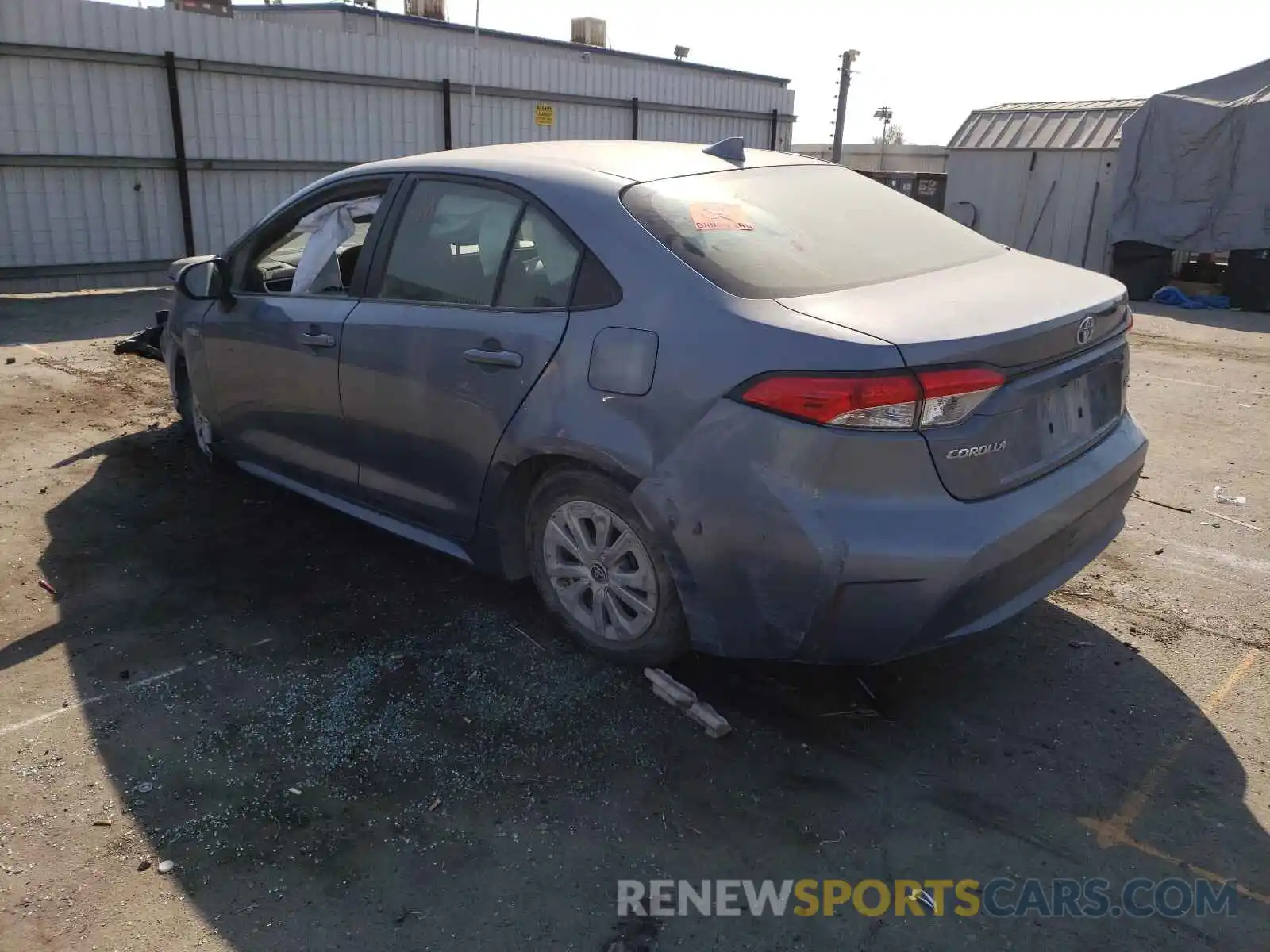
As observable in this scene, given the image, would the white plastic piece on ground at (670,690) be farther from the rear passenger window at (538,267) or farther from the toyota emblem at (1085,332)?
the toyota emblem at (1085,332)

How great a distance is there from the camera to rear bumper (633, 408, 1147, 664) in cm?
256

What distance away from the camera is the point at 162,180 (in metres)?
12.6

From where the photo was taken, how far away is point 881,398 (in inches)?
98.9

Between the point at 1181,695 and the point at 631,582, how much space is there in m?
1.85

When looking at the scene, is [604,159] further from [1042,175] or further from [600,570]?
[1042,175]

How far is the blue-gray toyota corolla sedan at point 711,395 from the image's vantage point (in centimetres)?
257

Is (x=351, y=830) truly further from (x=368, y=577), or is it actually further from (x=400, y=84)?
(x=400, y=84)

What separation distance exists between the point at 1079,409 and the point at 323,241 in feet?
10.8

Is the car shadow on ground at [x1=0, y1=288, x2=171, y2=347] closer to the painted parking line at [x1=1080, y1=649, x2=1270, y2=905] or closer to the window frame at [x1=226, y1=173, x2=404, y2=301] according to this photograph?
the window frame at [x1=226, y1=173, x2=404, y2=301]

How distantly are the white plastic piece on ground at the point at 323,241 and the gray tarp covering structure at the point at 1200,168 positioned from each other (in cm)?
1389

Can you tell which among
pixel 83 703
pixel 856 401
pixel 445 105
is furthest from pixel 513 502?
pixel 445 105

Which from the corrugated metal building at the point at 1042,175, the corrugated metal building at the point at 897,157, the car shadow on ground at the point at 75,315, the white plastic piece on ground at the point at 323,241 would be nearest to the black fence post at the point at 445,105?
the car shadow on ground at the point at 75,315

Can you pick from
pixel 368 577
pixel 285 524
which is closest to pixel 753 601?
pixel 368 577

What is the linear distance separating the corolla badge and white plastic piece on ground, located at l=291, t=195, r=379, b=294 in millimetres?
2753
